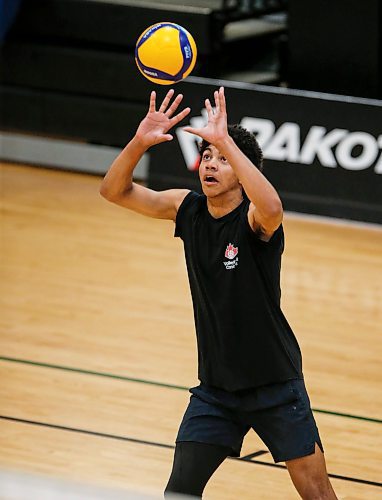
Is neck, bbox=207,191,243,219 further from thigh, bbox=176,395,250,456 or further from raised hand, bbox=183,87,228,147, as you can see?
thigh, bbox=176,395,250,456

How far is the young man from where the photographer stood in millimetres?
5652

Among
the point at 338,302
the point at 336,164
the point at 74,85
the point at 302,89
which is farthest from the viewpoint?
the point at 74,85

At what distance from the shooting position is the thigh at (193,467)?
564 centimetres

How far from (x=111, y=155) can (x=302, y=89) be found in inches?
105

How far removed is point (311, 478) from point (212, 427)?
53 centimetres

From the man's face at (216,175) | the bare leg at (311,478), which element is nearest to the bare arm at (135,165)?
the man's face at (216,175)

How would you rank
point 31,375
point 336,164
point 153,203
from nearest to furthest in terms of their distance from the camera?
1. point 153,203
2. point 31,375
3. point 336,164

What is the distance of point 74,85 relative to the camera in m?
16.0

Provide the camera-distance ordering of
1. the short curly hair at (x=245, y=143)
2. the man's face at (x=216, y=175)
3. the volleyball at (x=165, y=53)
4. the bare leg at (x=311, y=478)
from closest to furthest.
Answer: the bare leg at (x=311, y=478) → the man's face at (x=216, y=175) → the short curly hair at (x=245, y=143) → the volleyball at (x=165, y=53)

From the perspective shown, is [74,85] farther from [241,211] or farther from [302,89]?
[241,211]

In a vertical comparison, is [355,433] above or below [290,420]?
below

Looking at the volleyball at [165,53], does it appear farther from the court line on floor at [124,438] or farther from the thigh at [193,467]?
the court line on floor at [124,438]

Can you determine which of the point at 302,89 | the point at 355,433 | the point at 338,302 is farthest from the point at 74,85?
the point at 355,433

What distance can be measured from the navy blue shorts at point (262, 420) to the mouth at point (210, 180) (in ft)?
3.33
